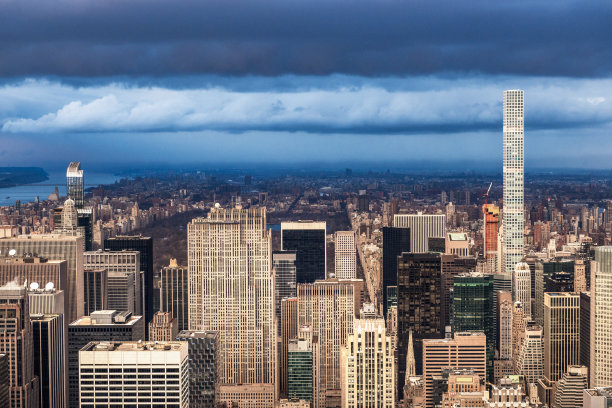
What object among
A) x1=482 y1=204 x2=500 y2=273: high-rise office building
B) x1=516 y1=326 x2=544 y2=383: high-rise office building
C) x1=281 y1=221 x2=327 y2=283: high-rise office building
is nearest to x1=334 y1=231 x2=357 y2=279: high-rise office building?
x1=281 y1=221 x2=327 y2=283: high-rise office building

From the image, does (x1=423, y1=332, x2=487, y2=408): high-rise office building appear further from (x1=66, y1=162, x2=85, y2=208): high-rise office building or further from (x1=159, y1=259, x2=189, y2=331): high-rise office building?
(x1=66, y1=162, x2=85, y2=208): high-rise office building

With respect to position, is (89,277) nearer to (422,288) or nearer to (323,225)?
(323,225)

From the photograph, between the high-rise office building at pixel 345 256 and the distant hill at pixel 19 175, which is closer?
the distant hill at pixel 19 175

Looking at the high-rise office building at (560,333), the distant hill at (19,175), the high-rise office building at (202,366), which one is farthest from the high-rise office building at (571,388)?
the distant hill at (19,175)

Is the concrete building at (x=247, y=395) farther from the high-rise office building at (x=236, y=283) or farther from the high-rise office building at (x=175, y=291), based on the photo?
the high-rise office building at (x=175, y=291)

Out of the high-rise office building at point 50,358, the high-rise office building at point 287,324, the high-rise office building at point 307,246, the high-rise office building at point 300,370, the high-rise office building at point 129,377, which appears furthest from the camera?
the high-rise office building at point 307,246

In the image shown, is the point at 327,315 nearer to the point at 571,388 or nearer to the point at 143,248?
Answer: the point at 143,248

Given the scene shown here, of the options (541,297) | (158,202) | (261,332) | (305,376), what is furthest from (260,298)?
(541,297)
